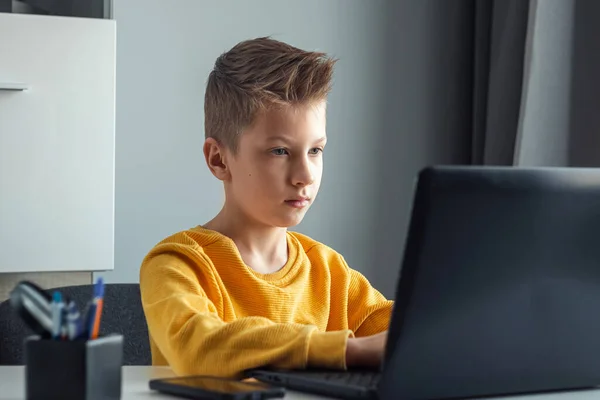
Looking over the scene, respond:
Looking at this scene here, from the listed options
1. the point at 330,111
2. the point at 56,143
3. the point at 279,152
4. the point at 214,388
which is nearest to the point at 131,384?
the point at 214,388

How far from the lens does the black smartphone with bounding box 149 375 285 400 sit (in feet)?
2.50

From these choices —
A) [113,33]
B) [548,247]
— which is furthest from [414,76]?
[548,247]

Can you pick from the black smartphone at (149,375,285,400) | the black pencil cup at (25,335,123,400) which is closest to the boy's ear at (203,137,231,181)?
the black smartphone at (149,375,285,400)

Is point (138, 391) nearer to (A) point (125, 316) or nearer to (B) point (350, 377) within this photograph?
(B) point (350, 377)

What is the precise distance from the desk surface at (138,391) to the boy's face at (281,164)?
266 mm

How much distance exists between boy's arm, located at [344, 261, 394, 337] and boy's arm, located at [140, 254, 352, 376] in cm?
34

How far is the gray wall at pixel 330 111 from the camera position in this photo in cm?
226

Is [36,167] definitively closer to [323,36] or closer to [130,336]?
[130,336]

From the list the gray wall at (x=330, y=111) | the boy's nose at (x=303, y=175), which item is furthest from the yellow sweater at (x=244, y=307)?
the gray wall at (x=330, y=111)

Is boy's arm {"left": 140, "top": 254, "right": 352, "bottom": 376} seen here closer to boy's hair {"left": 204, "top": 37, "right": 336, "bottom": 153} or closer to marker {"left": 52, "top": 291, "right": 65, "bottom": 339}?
marker {"left": 52, "top": 291, "right": 65, "bottom": 339}

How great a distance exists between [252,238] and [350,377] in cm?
43

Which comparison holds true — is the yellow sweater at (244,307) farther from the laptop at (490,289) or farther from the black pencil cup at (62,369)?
the black pencil cup at (62,369)

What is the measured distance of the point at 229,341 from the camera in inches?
34.2

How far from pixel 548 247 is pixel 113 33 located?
4.54 ft
